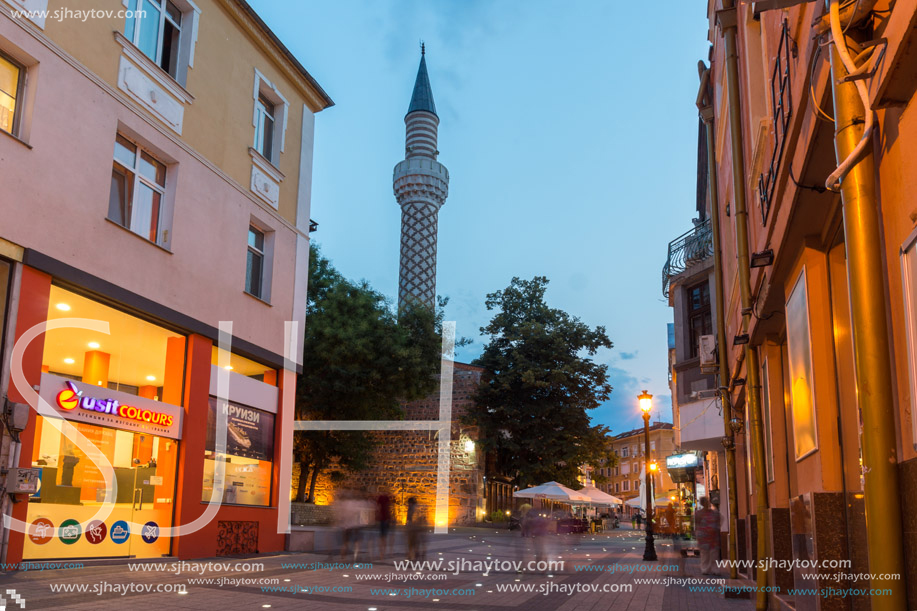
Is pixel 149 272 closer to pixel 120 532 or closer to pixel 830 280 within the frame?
pixel 120 532

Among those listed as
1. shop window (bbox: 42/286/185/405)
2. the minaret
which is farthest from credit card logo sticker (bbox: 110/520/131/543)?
the minaret

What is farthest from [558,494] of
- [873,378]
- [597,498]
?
[873,378]

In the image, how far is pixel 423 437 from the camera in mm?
35312

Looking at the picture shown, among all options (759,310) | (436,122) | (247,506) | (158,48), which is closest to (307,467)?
(247,506)

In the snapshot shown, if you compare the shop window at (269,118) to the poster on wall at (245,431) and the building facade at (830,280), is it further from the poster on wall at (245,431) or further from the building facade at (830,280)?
the building facade at (830,280)

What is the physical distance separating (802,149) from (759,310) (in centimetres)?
368

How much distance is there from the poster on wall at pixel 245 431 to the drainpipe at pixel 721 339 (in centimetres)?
940

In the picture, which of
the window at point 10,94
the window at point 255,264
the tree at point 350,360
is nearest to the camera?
the window at point 10,94

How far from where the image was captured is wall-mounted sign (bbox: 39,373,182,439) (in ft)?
36.7

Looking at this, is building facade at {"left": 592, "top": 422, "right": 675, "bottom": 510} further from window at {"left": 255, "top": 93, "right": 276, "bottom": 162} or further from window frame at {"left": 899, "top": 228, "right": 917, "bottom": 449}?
window frame at {"left": 899, "top": 228, "right": 917, "bottom": 449}

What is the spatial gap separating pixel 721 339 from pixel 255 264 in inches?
387

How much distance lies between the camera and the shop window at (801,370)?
254 inches

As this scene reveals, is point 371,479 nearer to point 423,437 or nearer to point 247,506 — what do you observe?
point 423,437

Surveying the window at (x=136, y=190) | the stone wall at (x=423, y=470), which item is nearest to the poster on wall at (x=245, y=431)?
the window at (x=136, y=190)
